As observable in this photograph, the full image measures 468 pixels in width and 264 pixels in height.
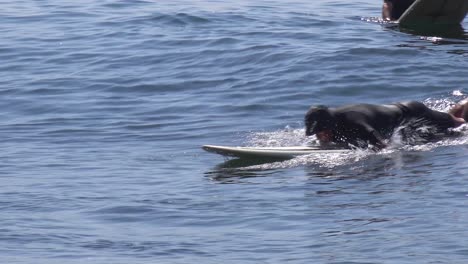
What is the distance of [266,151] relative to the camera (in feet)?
40.8

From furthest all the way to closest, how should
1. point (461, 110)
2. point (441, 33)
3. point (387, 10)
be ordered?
point (387, 10) < point (441, 33) < point (461, 110)

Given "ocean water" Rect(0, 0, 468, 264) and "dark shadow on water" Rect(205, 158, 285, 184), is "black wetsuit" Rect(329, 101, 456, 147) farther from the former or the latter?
"dark shadow on water" Rect(205, 158, 285, 184)

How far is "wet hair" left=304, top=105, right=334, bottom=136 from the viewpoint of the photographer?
40.7 feet

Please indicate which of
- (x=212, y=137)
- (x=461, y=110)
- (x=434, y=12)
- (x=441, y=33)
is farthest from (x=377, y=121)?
(x=434, y=12)

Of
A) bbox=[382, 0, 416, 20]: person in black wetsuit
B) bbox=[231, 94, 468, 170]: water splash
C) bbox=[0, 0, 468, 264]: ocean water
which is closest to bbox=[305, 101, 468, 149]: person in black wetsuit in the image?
bbox=[231, 94, 468, 170]: water splash

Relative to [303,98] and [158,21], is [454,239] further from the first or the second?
[158,21]

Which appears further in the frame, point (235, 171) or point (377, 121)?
point (377, 121)

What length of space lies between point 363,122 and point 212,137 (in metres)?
2.03

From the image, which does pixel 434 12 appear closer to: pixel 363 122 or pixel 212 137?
pixel 212 137

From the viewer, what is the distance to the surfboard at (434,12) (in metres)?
20.4

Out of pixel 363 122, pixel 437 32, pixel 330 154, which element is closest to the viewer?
pixel 330 154

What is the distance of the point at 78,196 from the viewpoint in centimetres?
1111

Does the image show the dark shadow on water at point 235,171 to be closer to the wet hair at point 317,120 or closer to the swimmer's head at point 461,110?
the wet hair at point 317,120

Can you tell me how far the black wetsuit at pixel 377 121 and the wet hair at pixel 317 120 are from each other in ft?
0.21
